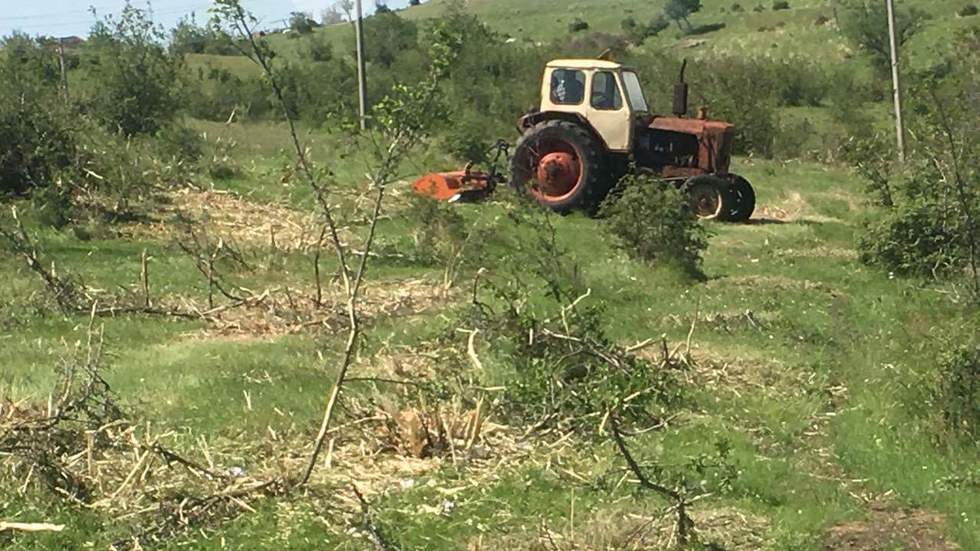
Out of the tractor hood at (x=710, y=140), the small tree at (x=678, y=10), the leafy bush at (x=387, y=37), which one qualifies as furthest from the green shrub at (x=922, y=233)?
the small tree at (x=678, y=10)

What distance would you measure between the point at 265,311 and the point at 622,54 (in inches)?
1125

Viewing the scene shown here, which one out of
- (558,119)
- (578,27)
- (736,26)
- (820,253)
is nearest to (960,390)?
(820,253)

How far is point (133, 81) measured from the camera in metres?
25.0

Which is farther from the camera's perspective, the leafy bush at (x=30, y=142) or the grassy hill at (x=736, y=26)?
the grassy hill at (x=736, y=26)

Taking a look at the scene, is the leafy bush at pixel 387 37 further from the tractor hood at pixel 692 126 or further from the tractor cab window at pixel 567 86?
the tractor hood at pixel 692 126

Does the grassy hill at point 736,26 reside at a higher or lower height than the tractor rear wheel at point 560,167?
higher

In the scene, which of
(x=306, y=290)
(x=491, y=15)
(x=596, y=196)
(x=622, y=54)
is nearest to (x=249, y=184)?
(x=596, y=196)

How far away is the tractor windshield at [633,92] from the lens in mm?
18958

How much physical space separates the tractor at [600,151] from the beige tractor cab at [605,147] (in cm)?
1

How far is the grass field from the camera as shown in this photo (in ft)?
20.6

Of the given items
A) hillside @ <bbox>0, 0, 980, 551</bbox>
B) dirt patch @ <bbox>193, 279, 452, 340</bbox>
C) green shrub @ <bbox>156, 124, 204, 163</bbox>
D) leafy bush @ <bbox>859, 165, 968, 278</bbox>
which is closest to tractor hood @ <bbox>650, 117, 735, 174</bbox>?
hillside @ <bbox>0, 0, 980, 551</bbox>

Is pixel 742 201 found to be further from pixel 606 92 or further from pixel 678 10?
pixel 678 10

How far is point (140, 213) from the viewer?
17.4 metres

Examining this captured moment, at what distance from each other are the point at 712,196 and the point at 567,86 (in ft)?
9.09
